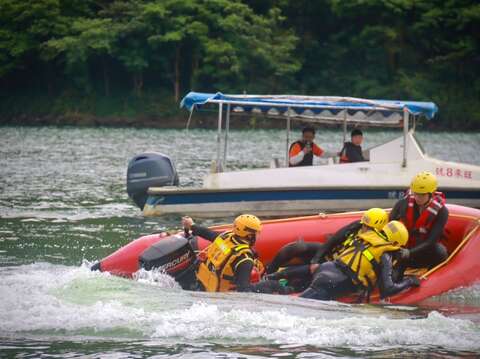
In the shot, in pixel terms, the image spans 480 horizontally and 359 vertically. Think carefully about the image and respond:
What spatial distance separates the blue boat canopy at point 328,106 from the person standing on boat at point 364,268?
18.4ft

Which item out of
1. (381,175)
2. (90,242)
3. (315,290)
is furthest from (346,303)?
(381,175)

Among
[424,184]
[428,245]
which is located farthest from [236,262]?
[424,184]

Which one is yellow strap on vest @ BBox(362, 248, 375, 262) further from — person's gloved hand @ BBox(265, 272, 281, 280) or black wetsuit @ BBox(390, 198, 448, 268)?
person's gloved hand @ BBox(265, 272, 281, 280)

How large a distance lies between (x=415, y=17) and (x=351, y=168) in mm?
36614

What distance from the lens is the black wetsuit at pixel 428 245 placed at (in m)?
10.6

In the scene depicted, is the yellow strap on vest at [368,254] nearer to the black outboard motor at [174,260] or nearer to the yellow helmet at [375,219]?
the yellow helmet at [375,219]

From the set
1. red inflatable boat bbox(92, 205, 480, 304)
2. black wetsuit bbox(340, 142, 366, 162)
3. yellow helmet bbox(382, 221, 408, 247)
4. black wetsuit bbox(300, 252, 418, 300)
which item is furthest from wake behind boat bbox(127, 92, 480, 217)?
black wetsuit bbox(300, 252, 418, 300)

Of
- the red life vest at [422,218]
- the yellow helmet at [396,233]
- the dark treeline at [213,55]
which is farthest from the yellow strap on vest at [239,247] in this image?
the dark treeline at [213,55]

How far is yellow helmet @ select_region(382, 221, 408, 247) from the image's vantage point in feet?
32.3

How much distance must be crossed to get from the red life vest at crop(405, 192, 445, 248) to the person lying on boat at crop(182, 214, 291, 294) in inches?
61.7

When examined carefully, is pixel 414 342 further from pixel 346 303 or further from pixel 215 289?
pixel 215 289

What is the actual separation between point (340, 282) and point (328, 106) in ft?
20.6

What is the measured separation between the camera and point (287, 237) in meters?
11.4

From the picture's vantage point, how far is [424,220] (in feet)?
A: 35.0
